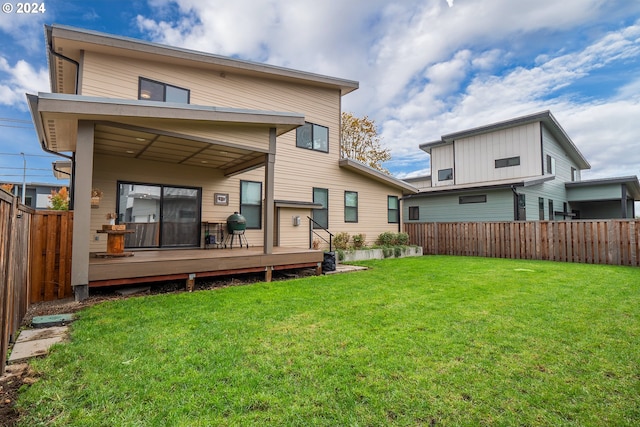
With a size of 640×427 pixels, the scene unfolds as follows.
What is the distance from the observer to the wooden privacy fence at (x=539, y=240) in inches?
379

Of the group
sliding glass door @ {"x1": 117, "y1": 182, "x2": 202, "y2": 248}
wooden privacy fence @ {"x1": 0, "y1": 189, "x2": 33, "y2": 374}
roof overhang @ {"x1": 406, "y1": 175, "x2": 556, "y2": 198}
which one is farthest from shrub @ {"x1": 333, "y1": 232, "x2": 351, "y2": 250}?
wooden privacy fence @ {"x1": 0, "y1": 189, "x2": 33, "y2": 374}

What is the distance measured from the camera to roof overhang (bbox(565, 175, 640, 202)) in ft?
49.2

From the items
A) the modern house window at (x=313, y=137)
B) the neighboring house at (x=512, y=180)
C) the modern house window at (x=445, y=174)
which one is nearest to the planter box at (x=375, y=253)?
the neighboring house at (x=512, y=180)

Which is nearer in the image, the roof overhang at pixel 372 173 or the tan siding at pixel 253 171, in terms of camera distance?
the tan siding at pixel 253 171

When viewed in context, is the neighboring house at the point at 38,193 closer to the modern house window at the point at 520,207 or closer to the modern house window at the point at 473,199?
the modern house window at the point at 473,199

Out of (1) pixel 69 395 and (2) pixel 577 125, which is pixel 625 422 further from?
(2) pixel 577 125

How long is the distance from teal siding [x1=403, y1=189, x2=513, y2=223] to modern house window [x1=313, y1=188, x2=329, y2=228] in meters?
7.04

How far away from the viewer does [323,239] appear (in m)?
11.1

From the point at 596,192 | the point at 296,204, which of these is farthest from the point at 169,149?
the point at 596,192

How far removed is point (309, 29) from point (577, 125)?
22.0m

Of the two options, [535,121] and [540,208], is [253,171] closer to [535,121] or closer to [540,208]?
[540,208]

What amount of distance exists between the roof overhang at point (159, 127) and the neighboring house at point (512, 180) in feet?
35.1

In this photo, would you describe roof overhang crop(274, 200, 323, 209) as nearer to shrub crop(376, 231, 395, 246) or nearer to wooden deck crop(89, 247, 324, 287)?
wooden deck crop(89, 247, 324, 287)

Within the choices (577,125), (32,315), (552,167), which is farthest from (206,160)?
(577,125)
